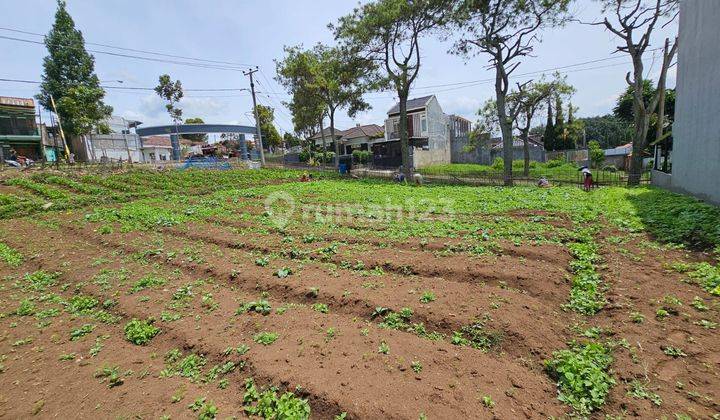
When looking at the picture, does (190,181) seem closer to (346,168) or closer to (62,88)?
(346,168)

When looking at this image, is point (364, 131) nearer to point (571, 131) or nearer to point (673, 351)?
point (571, 131)

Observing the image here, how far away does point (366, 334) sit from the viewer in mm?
4438

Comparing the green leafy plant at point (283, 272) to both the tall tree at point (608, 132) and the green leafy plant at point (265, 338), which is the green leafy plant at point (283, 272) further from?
the tall tree at point (608, 132)

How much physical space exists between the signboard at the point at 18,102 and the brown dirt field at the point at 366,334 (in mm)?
42236

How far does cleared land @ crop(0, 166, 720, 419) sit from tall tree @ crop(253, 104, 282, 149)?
1689 inches

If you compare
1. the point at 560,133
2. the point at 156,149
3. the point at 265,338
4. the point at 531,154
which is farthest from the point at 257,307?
the point at 156,149

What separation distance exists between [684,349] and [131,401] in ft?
20.6

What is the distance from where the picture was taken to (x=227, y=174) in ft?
84.9

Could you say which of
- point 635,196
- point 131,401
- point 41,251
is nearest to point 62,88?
point 41,251

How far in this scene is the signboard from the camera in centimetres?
3464

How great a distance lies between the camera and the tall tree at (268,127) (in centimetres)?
4944

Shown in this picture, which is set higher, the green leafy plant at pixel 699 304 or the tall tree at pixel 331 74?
the tall tree at pixel 331 74

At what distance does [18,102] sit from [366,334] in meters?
50.4

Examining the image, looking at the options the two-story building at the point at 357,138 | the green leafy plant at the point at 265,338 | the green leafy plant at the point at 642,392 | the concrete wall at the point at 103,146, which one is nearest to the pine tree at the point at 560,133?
the two-story building at the point at 357,138
